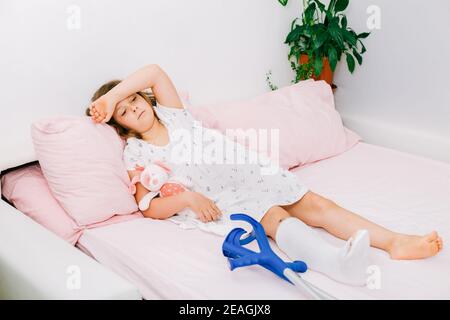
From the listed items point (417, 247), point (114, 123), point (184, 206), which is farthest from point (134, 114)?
point (417, 247)

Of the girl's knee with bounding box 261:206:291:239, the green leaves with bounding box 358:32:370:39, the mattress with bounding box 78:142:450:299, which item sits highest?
the green leaves with bounding box 358:32:370:39

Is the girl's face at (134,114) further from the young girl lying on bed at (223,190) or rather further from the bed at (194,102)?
the bed at (194,102)

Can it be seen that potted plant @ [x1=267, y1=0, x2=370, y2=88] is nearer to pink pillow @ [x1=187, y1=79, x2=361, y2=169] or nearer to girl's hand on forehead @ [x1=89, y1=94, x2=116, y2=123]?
pink pillow @ [x1=187, y1=79, x2=361, y2=169]

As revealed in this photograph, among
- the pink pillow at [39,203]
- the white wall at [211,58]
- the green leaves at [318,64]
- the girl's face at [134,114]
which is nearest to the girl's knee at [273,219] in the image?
the pink pillow at [39,203]

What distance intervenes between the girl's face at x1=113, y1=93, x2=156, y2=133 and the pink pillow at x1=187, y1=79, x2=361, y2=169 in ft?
0.85

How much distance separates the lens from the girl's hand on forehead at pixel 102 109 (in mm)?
1672

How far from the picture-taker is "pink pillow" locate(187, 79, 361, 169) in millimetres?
2025

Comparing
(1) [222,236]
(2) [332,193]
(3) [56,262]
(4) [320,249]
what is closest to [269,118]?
(2) [332,193]

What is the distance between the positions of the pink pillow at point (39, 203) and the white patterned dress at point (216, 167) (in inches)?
8.2

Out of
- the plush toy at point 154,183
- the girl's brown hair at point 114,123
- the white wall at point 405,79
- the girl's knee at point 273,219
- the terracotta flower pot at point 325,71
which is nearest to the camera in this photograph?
the girl's knee at point 273,219

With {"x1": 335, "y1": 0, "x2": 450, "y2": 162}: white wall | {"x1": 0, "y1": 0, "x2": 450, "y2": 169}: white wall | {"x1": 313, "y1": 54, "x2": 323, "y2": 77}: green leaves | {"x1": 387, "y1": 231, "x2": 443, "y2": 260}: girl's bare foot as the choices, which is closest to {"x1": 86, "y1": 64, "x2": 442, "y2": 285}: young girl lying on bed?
{"x1": 387, "y1": 231, "x2": 443, "y2": 260}: girl's bare foot

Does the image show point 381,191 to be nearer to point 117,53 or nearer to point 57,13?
point 117,53

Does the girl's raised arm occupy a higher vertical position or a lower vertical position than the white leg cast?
higher

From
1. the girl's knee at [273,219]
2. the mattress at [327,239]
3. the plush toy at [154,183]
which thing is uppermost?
the plush toy at [154,183]
